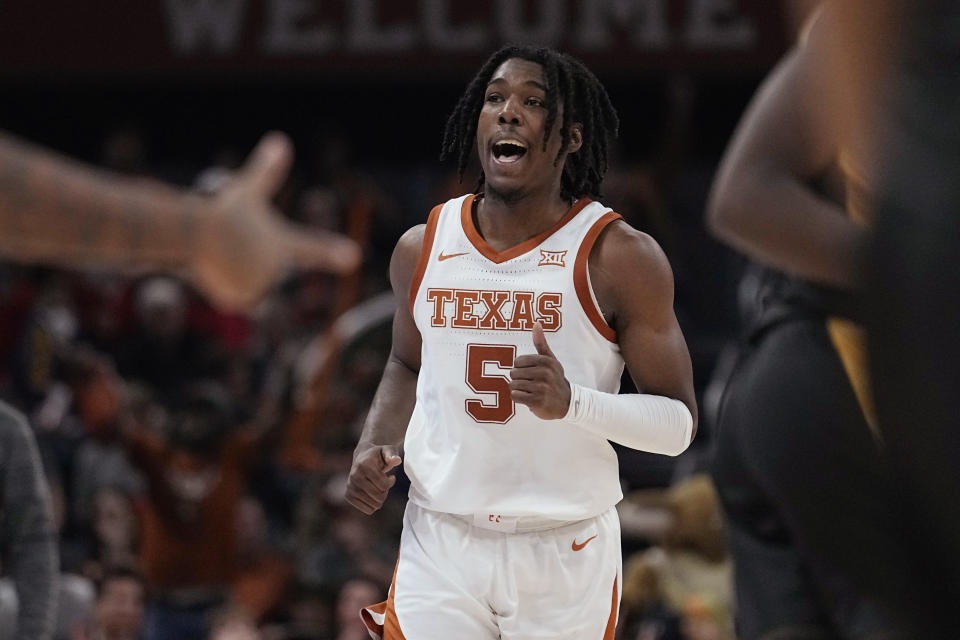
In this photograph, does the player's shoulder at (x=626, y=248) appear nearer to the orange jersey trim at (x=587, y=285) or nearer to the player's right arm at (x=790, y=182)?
the orange jersey trim at (x=587, y=285)

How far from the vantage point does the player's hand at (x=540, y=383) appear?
3240 millimetres

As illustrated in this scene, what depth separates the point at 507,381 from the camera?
353 cm

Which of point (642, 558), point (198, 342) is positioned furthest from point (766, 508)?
point (198, 342)

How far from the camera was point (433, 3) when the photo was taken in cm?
1059

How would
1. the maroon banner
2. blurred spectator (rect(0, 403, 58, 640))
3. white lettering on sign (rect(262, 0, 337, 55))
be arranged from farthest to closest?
white lettering on sign (rect(262, 0, 337, 55)), the maroon banner, blurred spectator (rect(0, 403, 58, 640))

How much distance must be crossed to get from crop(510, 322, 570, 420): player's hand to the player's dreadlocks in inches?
28.2

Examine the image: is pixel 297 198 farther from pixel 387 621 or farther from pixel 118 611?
pixel 387 621

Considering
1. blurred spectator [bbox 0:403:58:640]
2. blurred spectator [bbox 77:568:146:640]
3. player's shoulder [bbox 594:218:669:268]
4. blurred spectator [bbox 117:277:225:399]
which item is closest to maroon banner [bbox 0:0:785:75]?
blurred spectator [bbox 117:277:225:399]

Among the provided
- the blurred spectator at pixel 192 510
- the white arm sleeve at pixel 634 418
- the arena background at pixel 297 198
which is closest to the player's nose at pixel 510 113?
the white arm sleeve at pixel 634 418

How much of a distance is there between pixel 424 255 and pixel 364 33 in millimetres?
7220

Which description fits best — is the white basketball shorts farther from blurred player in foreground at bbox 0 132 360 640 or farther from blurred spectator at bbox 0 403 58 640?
blurred spectator at bbox 0 403 58 640

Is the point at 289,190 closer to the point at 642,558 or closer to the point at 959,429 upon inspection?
the point at 642,558

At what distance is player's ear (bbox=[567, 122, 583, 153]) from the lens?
384 cm

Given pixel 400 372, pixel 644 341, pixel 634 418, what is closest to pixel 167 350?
pixel 400 372
